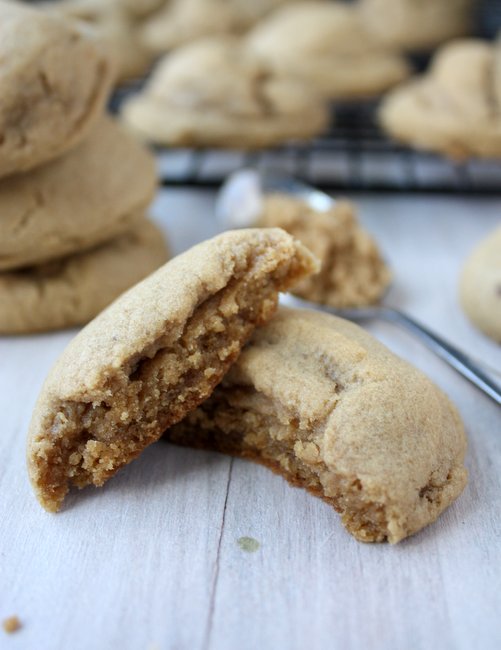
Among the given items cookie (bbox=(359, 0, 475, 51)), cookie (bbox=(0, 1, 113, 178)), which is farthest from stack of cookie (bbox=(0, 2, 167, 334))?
cookie (bbox=(359, 0, 475, 51))

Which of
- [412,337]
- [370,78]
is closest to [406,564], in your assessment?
[412,337]

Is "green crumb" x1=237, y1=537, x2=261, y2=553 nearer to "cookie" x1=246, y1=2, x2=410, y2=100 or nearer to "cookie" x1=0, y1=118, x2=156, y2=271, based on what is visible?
"cookie" x1=0, y1=118, x2=156, y2=271

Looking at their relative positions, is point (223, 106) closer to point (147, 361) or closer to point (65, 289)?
point (65, 289)

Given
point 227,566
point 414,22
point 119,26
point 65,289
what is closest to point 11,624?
point 227,566

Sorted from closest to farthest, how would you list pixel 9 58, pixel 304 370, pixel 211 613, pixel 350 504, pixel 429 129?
pixel 211 613
pixel 350 504
pixel 304 370
pixel 9 58
pixel 429 129

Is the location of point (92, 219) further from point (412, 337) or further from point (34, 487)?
point (412, 337)

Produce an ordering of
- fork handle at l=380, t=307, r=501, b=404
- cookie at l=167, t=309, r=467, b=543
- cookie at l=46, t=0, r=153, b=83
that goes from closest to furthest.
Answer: cookie at l=167, t=309, r=467, b=543, fork handle at l=380, t=307, r=501, b=404, cookie at l=46, t=0, r=153, b=83

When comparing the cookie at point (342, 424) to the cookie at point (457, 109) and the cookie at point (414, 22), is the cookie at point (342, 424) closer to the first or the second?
the cookie at point (457, 109)
